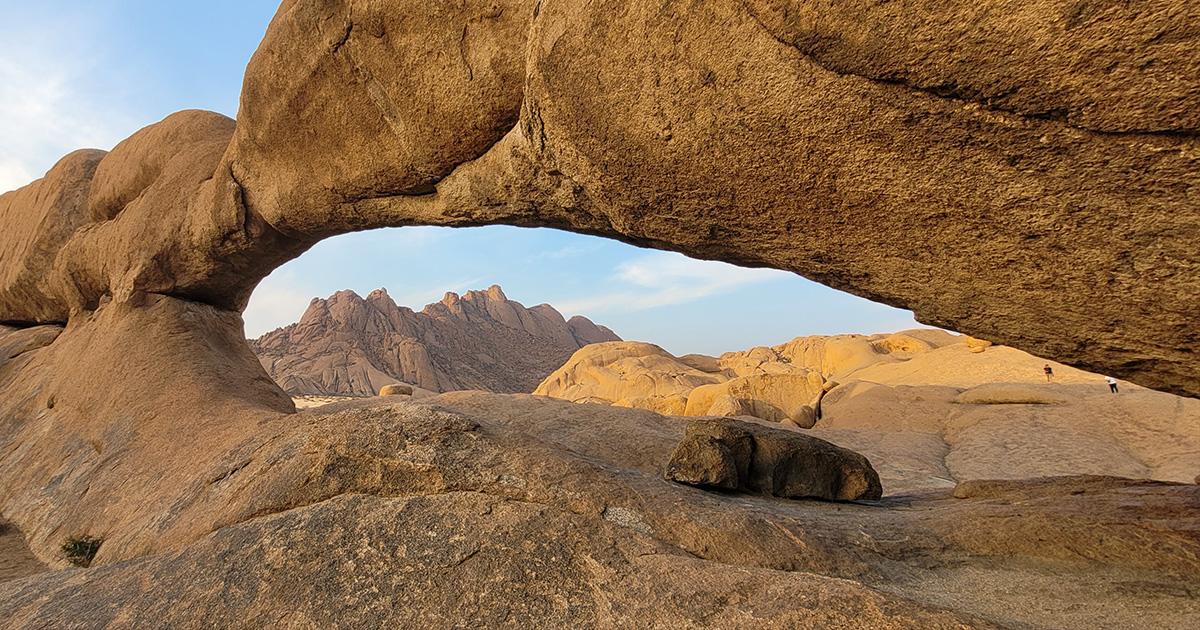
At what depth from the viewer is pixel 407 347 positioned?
46031 mm

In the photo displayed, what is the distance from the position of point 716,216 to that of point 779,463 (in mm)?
2677

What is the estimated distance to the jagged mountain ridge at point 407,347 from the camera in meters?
41.6

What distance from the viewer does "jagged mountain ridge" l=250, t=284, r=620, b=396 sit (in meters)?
41.6

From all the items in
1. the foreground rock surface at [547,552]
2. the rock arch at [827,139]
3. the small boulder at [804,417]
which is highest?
the rock arch at [827,139]

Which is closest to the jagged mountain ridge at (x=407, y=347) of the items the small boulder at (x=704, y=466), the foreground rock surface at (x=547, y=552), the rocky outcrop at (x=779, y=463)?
the rocky outcrop at (x=779, y=463)

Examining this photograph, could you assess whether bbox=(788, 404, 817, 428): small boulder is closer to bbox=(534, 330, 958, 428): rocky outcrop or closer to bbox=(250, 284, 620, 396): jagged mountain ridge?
bbox=(534, 330, 958, 428): rocky outcrop

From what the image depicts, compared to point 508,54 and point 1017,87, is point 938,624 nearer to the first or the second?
point 1017,87

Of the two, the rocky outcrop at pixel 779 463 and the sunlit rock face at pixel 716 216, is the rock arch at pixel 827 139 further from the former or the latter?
the rocky outcrop at pixel 779 463

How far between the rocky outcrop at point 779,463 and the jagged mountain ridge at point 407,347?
31.1 m

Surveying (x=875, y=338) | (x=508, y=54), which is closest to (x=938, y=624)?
(x=508, y=54)

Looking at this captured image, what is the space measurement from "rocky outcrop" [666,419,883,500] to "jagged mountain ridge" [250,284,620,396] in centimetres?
3108

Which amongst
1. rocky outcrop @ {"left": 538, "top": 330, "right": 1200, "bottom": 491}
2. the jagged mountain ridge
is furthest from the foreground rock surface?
the jagged mountain ridge

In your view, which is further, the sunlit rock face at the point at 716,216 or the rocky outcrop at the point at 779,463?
the rocky outcrop at the point at 779,463

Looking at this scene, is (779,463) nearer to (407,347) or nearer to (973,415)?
(973,415)
